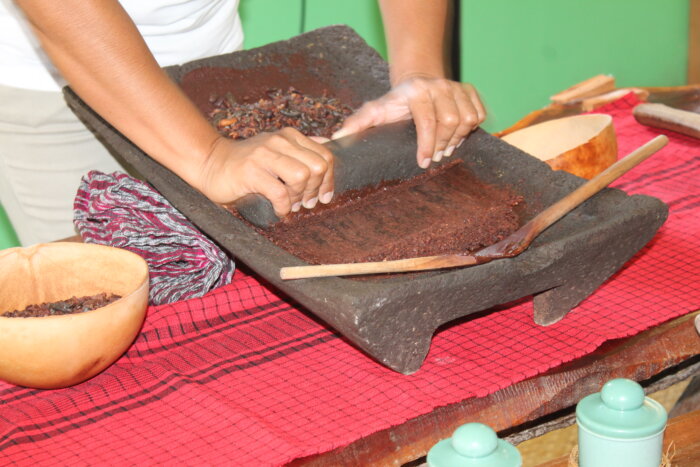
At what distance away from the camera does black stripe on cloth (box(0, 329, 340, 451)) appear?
1143 millimetres

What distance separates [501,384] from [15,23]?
1098 millimetres

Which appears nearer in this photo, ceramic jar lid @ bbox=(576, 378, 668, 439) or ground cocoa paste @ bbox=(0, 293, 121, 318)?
ceramic jar lid @ bbox=(576, 378, 668, 439)

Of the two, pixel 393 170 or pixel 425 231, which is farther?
pixel 393 170

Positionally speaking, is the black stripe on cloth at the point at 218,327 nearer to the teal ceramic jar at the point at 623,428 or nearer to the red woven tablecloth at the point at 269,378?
the red woven tablecloth at the point at 269,378

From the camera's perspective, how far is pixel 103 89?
1.39 metres

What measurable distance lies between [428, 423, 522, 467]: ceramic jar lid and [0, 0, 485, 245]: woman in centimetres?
61

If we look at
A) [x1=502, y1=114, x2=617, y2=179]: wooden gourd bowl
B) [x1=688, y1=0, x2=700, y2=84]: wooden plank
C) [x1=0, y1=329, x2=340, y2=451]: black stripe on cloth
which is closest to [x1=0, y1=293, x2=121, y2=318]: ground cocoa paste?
[x1=0, y1=329, x2=340, y2=451]: black stripe on cloth

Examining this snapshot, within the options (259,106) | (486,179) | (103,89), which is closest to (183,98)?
(103,89)

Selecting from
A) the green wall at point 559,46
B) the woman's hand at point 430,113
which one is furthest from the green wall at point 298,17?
the woman's hand at point 430,113

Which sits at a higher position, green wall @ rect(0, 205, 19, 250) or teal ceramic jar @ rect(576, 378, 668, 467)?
teal ceramic jar @ rect(576, 378, 668, 467)

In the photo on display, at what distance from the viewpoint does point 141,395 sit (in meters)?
1.21

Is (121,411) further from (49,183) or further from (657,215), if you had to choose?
(657,215)

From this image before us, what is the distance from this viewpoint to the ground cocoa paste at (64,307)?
125 centimetres

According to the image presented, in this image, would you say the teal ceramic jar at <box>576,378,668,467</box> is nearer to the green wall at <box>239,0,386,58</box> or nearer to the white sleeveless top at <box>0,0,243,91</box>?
the white sleeveless top at <box>0,0,243,91</box>
